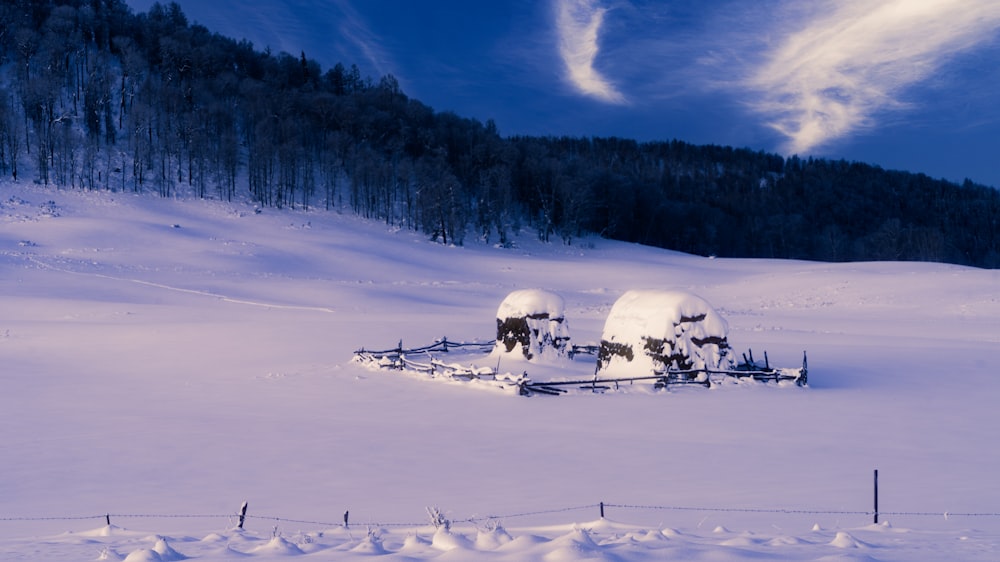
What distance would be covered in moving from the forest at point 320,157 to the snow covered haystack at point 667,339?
64723 mm

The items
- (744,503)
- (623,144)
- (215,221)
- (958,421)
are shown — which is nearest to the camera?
(744,503)

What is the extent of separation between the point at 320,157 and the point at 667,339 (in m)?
96.4

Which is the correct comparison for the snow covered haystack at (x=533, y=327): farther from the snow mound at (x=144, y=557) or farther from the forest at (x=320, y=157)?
the forest at (x=320, y=157)

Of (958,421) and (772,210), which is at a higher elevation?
(772,210)

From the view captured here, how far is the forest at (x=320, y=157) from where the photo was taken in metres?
89.4

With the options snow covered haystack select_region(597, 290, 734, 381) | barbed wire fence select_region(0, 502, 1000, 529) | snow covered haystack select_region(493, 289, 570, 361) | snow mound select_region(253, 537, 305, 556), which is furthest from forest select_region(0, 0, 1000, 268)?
snow mound select_region(253, 537, 305, 556)

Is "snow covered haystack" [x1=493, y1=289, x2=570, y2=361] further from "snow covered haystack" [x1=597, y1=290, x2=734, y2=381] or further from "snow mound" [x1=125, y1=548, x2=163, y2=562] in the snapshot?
"snow mound" [x1=125, y1=548, x2=163, y2=562]

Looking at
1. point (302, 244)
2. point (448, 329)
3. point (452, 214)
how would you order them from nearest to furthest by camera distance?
1. point (448, 329)
2. point (302, 244)
3. point (452, 214)

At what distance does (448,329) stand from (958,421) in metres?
21.5

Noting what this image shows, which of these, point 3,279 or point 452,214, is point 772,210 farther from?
point 3,279

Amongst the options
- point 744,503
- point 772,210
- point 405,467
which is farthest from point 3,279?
point 772,210

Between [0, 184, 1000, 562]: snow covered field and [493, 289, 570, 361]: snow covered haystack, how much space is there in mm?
5316

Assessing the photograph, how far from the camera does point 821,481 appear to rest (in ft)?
39.8

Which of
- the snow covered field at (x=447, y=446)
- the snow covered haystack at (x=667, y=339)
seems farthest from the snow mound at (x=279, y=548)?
the snow covered haystack at (x=667, y=339)
